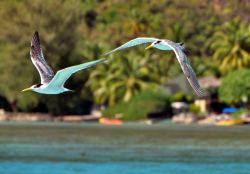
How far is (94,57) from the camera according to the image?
9812cm

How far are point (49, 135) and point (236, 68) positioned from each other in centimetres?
3555

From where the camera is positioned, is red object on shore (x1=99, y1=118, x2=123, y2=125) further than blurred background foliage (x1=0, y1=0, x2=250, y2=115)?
No

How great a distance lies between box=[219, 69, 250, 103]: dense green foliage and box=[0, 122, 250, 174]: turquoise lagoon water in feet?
51.6

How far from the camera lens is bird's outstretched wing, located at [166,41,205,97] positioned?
1898 cm

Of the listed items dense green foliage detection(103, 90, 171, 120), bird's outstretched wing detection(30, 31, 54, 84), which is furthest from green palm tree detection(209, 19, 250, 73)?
bird's outstretched wing detection(30, 31, 54, 84)

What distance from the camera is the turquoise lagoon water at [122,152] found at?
1569 inches

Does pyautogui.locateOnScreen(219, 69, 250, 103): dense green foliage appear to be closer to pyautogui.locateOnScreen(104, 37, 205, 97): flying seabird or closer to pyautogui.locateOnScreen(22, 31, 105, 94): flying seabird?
pyautogui.locateOnScreen(22, 31, 105, 94): flying seabird

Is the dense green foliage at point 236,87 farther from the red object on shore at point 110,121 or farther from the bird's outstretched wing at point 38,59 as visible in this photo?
the bird's outstretched wing at point 38,59

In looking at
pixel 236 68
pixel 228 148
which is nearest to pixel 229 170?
pixel 228 148

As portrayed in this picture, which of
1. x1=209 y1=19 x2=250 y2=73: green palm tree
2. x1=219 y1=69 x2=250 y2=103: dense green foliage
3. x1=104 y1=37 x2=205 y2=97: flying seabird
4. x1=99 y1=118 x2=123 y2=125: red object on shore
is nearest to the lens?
x1=104 y1=37 x2=205 y2=97: flying seabird

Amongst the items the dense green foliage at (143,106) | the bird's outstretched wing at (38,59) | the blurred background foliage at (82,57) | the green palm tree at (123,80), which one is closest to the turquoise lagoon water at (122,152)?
the bird's outstretched wing at (38,59)

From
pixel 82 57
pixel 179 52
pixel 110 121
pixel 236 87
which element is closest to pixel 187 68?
pixel 179 52

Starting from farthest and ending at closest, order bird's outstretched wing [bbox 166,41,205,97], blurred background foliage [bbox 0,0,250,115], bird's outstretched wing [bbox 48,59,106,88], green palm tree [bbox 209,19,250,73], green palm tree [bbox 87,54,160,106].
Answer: green palm tree [bbox 209,19,250,73] → green palm tree [bbox 87,54,160,106] → blurred background foliage [bbox 0,0,250,115] → bird's outstretched wing [bbox 48,59,106,88] → bird's outstretched wing [bbox 166,41,205,97]

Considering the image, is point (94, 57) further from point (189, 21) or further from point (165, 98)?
point (189, 21)
